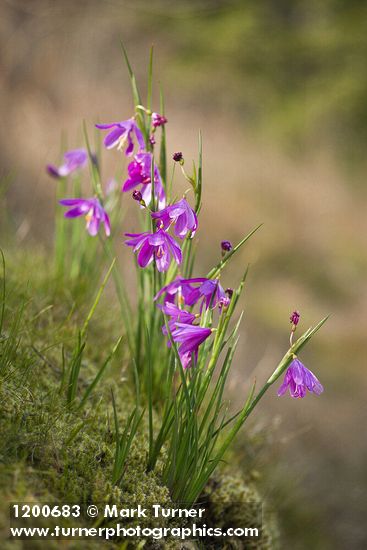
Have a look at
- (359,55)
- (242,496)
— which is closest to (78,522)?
(242,496)

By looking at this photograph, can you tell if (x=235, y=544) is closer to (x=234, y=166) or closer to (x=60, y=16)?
(x=234, y=166)

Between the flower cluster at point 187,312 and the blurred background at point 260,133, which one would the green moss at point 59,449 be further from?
the blurred background at point 260,133

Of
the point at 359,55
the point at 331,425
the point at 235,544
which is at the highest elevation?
the point at 359,55

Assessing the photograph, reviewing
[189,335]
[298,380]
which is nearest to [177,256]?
[189,335]

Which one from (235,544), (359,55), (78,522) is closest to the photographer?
(78,522)

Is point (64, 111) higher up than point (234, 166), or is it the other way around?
point (64, 111)

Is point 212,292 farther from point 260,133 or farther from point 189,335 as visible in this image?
point 260,133

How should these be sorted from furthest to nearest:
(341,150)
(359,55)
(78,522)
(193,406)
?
(359,55), (341,150), (193,406), (78,522)

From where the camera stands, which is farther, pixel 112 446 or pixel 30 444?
pixel 112 446
